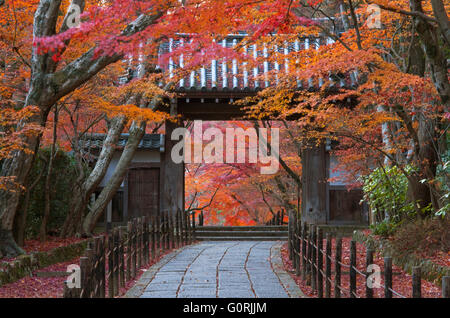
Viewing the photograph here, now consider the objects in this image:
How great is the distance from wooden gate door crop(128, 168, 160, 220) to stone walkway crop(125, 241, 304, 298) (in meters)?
4.72

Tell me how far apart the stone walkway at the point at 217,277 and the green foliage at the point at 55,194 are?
11.8ft

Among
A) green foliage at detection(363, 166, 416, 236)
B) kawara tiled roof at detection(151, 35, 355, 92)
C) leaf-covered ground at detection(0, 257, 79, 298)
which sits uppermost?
kawara tiled roof at detection(151, 35, 355, 92)

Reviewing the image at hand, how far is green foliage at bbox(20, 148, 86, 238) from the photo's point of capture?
12781 millimetres

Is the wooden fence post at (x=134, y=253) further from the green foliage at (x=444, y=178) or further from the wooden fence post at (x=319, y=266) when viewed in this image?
the green foliage at (x=444, y=178)

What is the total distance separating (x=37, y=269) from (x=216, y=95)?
23.1ft

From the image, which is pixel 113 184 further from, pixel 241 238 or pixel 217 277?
pixel 217 277

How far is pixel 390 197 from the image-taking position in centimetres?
1159

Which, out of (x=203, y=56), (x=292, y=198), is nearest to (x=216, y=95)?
(x=203, y=56)

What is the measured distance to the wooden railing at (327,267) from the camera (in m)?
4.92

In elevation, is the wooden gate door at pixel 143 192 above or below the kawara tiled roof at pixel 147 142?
below

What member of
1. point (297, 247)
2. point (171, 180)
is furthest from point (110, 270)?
point (171, 180)

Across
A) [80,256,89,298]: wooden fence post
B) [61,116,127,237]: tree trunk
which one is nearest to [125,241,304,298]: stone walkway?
[80,256,89,298]: wooden fence post

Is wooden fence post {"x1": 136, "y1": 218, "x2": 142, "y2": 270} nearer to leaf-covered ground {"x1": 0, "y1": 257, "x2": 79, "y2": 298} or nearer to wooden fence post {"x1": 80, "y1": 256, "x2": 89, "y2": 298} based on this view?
leaf-covered ground {"x1": 0, "y1": 257, "x2": 79, "y2": 298}

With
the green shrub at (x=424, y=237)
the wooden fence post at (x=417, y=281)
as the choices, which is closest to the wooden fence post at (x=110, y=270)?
the wooden fence post at (x=417, y=281)
